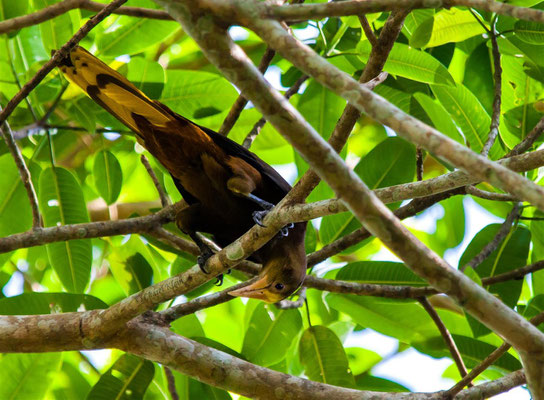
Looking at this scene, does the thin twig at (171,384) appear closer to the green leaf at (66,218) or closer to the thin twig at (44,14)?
the green leaf at (66,218)

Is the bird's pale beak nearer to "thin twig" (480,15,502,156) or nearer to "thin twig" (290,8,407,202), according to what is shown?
"thin twig" (290,8,407,202)

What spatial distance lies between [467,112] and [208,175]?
1.39 m

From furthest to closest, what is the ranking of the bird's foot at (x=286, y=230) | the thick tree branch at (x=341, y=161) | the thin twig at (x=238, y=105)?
the thin twig at (x=238, y=105), the bird's foot at (x=286, y=230), the thick tree branch at (x=341, y=161)

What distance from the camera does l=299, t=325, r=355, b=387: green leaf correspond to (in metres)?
3.27

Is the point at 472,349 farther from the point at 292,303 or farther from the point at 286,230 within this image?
the point at 286,230

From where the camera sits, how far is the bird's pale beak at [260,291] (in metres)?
3.10

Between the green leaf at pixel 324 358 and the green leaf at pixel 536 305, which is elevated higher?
the green leaf at pixel 536 305

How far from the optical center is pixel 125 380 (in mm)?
3123

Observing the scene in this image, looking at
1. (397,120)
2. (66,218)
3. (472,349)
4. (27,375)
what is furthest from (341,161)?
(66,218)

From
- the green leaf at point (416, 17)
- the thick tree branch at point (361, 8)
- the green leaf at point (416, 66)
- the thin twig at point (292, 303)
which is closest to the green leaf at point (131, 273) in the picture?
the thin twig at point (292, 303)

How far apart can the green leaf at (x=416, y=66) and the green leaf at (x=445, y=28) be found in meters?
0.08

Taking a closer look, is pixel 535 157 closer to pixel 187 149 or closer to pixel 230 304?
pixel 187 149

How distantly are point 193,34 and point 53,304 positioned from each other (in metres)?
1.96

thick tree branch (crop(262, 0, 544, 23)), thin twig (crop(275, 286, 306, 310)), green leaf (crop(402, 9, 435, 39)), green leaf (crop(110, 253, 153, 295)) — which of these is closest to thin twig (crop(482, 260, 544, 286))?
thin twig (crop(275, 286, 306, 310))
